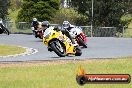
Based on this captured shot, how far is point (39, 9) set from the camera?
45.5m

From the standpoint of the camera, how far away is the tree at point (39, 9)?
149ft

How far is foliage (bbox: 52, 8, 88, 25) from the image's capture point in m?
44.8

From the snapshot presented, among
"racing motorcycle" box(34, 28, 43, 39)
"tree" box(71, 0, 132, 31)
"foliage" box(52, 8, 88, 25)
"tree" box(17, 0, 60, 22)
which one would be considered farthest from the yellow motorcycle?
"tree" box(17, 0, 60, 22)

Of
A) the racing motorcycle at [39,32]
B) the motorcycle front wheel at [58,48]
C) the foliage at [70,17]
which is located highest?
the motorcycle front wheel at [58,48]

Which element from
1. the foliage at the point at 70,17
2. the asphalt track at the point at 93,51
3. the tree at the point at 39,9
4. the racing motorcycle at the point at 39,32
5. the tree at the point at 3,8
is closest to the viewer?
the asphalt track at the point at 93,51

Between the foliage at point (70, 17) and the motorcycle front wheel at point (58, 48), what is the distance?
2564 centimetres

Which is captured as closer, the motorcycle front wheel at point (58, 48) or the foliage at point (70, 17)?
the motorcycle front wheel at point (58, 48)

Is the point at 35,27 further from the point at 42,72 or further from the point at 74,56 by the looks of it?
the point at 42,72

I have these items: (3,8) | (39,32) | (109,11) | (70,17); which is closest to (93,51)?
(39,32)

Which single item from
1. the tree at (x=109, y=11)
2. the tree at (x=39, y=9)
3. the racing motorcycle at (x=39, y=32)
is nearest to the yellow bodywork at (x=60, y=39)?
the racing motorcycle at (x=39, y=32)

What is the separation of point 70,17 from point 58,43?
2954cm

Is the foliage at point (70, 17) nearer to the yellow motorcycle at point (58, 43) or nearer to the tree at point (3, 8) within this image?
the tree at point (3, 8)

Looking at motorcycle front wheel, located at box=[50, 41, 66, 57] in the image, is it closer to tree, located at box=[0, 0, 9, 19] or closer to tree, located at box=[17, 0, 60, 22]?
tree, located at box=[17, 0, 60, 22]

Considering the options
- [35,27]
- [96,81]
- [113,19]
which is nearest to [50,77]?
[96,81]
